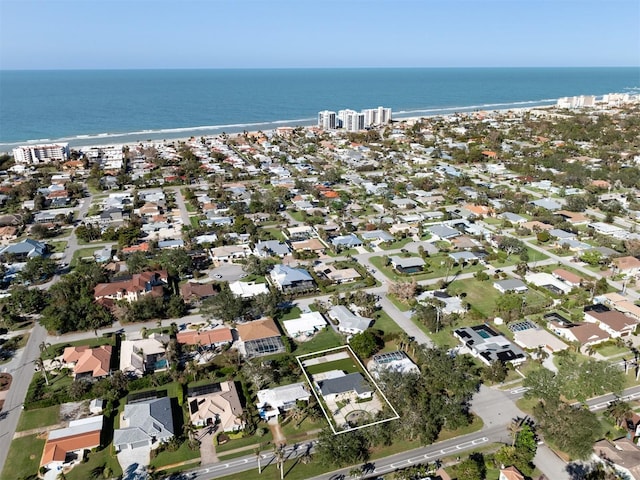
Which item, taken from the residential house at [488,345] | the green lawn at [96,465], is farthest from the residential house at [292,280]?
the green lawn at [96,465]

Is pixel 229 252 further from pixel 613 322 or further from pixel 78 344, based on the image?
pixel 613 322

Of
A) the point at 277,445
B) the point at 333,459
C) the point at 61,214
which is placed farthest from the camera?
the point at 61,214

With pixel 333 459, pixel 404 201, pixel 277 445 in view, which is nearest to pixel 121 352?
pixel 277 445

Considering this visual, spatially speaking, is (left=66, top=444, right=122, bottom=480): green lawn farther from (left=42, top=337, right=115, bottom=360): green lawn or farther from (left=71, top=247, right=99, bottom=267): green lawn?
(left=71, top=247, right=99, bottom=267): green lawn

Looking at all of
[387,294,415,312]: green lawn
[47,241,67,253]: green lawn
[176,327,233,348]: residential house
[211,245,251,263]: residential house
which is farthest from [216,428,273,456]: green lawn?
[47,241,67,253]: green lawn

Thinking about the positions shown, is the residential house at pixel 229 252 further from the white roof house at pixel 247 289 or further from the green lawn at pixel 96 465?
the green lawn at pixel 96 465

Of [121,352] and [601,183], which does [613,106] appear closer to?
[601,183]
